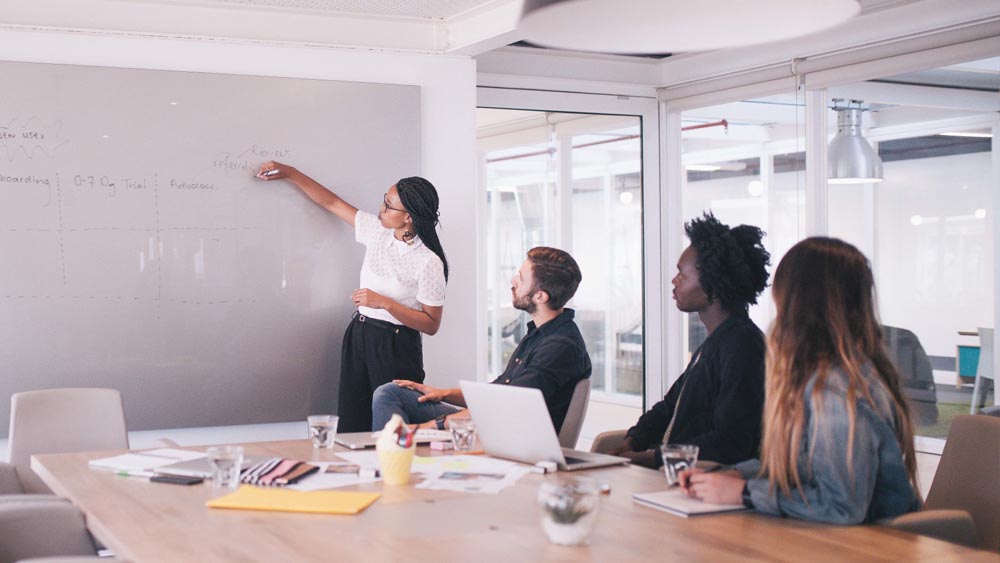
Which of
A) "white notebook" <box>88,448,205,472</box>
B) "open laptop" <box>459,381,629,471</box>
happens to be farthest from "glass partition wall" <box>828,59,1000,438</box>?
"white notebook" <box>88,448,205,472</box>

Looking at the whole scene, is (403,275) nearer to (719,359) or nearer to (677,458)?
(719,359)

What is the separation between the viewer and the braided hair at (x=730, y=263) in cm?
345

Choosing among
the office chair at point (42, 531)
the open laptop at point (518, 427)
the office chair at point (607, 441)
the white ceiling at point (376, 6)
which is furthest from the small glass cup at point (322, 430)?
the white ceiling at point (376, 6)

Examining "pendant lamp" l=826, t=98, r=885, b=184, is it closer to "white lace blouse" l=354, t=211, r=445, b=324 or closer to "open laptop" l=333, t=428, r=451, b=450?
"white lace blouse" l=354, t=211, r=445, b=324

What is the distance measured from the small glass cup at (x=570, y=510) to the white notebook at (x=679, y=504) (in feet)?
1.10

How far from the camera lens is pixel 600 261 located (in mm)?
6664

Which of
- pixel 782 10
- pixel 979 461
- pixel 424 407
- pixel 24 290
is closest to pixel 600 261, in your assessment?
pixel 424 407

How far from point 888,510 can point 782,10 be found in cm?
111

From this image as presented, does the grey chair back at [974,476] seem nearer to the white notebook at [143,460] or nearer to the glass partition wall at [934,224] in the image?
the glass partition wall at [934,224]

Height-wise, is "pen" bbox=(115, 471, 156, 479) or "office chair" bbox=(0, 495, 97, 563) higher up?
"pen" bbox=(115, 471, 156, 479)

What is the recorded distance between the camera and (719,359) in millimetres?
3332

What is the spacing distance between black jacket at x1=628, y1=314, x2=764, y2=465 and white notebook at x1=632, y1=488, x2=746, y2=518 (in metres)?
0.67

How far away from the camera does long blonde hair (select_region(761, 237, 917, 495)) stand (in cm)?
229

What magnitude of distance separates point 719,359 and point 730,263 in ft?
1.10
